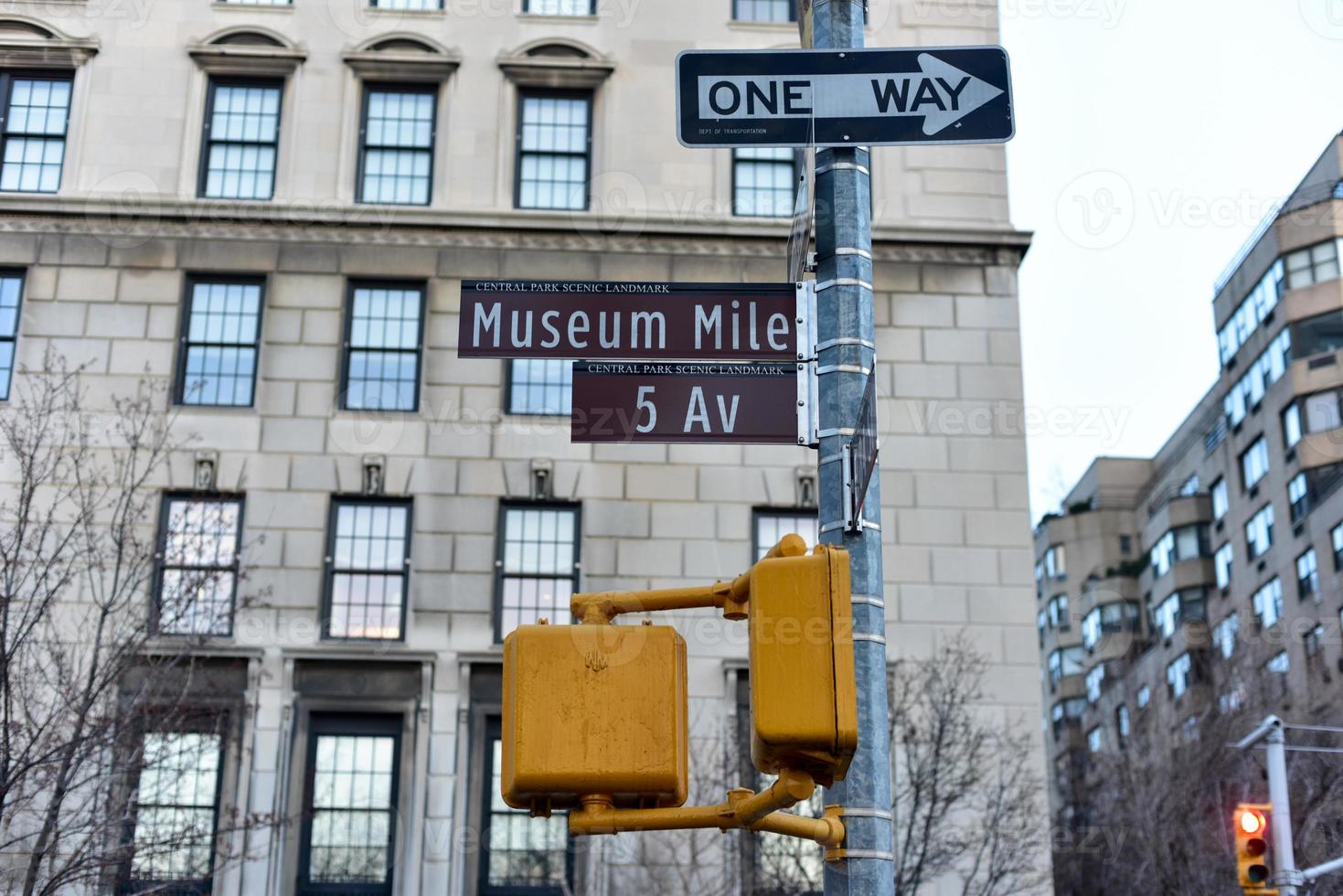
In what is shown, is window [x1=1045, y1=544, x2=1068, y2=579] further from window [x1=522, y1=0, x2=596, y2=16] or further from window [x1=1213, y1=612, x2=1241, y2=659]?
window [x1=522, y1=0, x2=596, y2=16]

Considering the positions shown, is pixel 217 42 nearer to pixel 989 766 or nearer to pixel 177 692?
pixel 177 692

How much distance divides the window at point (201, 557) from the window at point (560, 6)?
9.23m

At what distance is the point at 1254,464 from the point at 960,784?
40.6 m

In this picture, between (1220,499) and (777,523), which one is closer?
(777,523)

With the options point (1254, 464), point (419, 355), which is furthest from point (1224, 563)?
point (419, 355)

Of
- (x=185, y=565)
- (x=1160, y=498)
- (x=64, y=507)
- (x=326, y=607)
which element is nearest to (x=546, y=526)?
(x=326, y=607)

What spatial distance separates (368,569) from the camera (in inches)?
952

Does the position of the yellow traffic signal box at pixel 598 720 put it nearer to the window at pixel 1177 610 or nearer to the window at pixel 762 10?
the window at pixel 762 10

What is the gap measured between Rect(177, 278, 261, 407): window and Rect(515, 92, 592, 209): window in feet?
14.5

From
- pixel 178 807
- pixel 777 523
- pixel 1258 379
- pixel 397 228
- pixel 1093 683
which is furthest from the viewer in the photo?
pixel 1093 683

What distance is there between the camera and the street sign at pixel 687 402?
725 centimetres

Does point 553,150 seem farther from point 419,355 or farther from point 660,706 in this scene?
point 660,706

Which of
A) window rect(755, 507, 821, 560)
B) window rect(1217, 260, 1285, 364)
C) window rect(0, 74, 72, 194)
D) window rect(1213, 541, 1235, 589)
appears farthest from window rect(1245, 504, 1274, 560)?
window rect(0, 74, 72, 194)

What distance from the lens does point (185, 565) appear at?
23.8 meters
